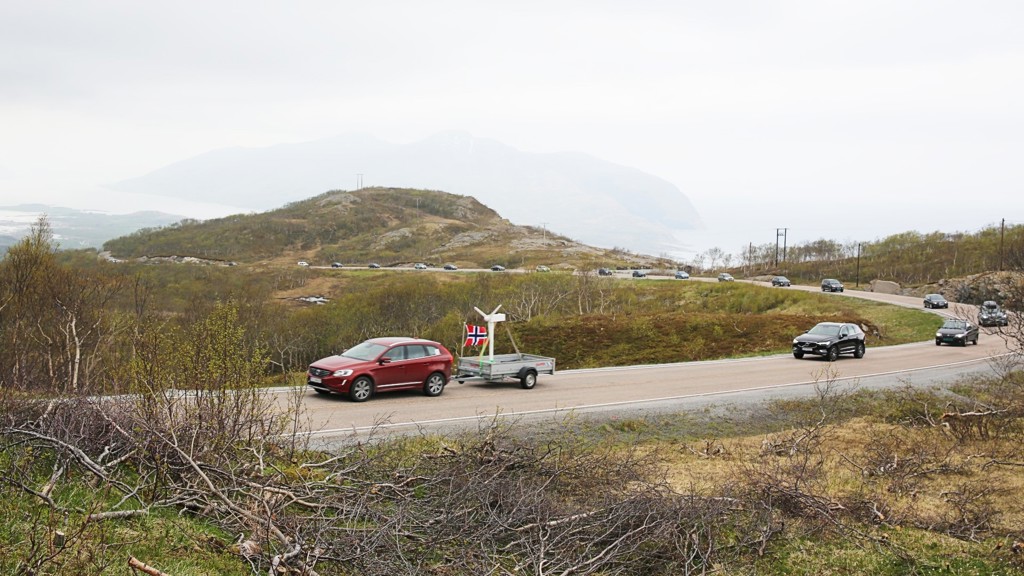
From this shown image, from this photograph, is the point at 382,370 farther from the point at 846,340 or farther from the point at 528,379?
the point at 846,340

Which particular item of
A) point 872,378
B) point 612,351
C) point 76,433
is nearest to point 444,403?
point 76,433

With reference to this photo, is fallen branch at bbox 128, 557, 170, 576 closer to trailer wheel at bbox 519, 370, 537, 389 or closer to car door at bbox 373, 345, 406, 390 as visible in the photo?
car door at bbox 373, 345, 406, 390

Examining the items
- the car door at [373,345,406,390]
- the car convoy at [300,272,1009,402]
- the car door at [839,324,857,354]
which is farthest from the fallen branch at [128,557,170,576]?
the car door at [839,324,857,354]

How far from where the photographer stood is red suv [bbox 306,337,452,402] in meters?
18.1

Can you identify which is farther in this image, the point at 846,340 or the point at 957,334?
the point at 957,334

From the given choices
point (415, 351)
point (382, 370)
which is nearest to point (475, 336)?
point (415, 351)

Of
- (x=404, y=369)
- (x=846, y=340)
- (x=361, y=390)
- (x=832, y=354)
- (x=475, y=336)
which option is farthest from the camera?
Answer: (x=846, y=340)

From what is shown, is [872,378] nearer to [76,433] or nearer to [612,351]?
[612,351]

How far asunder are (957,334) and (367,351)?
32362 millimetres

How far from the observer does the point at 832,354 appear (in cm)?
3088

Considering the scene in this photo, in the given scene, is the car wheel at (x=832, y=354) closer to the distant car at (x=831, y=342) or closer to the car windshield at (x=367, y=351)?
the distant car at (x=831, y=342)

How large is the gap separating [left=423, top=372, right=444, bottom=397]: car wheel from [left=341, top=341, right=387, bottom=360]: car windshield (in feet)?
5.01

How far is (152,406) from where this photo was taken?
880 cm

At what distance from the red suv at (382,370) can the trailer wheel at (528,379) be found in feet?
8.94
